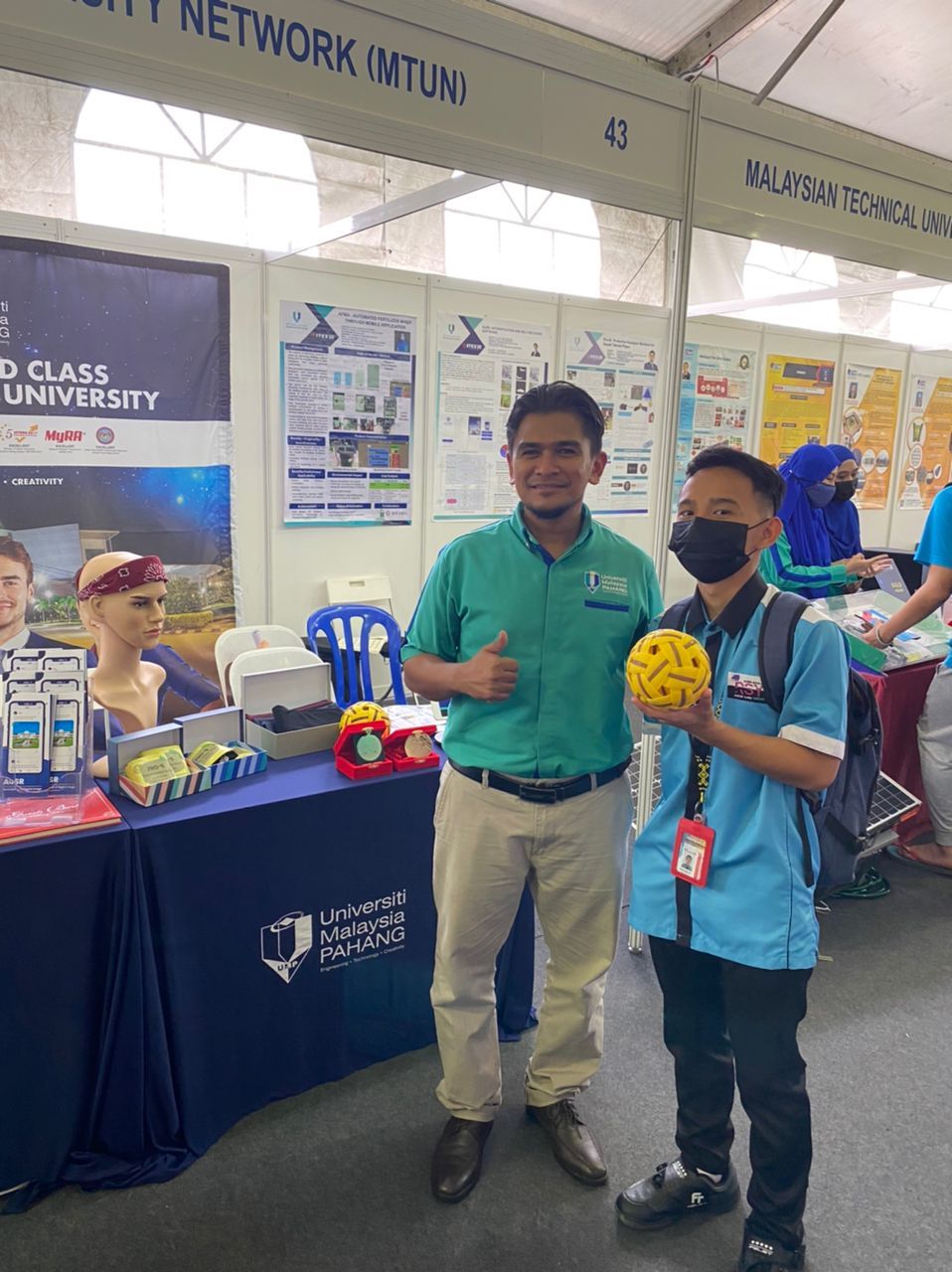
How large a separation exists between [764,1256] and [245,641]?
2636 mm

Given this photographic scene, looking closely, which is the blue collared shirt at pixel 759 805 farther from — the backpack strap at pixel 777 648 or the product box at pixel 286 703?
the product box at pixel 286 703

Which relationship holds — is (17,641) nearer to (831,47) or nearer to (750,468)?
(750,468)

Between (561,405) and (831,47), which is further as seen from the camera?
(831,47)

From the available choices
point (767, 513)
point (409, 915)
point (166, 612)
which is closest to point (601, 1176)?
point (409, 915)

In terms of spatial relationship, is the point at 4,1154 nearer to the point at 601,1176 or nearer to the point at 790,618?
the point at 601,1176

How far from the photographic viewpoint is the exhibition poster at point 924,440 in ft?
23.3

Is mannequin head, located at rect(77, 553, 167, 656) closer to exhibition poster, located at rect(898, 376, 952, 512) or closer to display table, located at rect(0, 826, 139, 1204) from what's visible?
display table, located at rect(0, 826, 139, 1204)

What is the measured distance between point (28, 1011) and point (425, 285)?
12.3ft

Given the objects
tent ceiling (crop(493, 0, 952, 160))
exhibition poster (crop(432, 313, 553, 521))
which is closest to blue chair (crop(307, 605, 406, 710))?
exhibition poster (crop(432, 313, 553, 521))

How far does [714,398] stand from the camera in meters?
5.88

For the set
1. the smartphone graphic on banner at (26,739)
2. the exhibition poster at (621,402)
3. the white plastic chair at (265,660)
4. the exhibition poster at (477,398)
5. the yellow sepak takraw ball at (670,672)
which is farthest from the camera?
the exhibition poster at (621,402)

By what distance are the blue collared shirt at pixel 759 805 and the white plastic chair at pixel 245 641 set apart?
2.20m

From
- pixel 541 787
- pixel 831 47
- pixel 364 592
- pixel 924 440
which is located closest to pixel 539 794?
pixel 541 787

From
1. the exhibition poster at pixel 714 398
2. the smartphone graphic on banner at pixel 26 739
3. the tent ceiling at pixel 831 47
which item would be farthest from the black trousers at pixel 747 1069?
the tent ceiling at pixel 831 47
